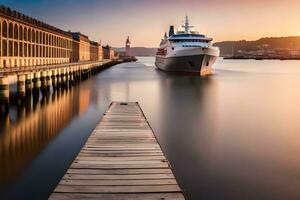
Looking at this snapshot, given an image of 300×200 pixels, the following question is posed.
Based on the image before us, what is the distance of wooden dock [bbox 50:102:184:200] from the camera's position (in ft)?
27.6

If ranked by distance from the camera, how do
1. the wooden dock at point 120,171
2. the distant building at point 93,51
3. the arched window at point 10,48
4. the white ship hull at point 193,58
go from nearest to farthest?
the wooden dock at point 120,171, the arched window at point 10,48, the white ship hull at point 193,58, the distant building at point 93,51

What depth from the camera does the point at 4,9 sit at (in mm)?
51500

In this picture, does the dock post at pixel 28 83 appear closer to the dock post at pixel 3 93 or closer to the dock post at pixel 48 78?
the dock post at pixel 48 78

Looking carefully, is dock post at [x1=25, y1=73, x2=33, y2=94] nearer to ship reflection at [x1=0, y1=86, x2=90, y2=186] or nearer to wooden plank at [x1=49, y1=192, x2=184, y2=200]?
ship reflection at [x1=0, y1=86, x2=90, y2=186]

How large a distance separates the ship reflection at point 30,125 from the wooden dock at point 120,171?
382cm

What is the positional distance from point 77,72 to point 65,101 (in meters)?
24.8

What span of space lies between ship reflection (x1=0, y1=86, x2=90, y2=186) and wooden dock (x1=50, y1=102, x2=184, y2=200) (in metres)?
3.82

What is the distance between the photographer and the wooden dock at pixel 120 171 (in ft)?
27.6

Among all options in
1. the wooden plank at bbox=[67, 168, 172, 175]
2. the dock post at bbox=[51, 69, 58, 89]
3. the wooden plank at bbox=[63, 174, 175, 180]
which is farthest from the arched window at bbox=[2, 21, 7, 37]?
the wooden plank at bbox=[63, 174, 175, 180]

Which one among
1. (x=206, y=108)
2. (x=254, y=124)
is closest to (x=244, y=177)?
(x=254, y=124)

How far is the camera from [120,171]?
10.1 metres

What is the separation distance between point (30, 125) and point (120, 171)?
14.8m

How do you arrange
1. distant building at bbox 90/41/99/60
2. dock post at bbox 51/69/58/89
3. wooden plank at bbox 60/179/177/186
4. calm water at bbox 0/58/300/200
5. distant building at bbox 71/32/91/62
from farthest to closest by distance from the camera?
distant building at bbox 90/41/99/60 → distant building at bbox 71/32/91/62 → dock post at bbox 51/69/58/89 → calm water at bbox 0/58/300/200 → wooden plank at bbox 60/179/177/186

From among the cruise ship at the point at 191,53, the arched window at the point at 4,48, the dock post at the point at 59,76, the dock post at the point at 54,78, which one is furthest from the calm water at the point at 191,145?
the cruise ship at the point at 191,53
